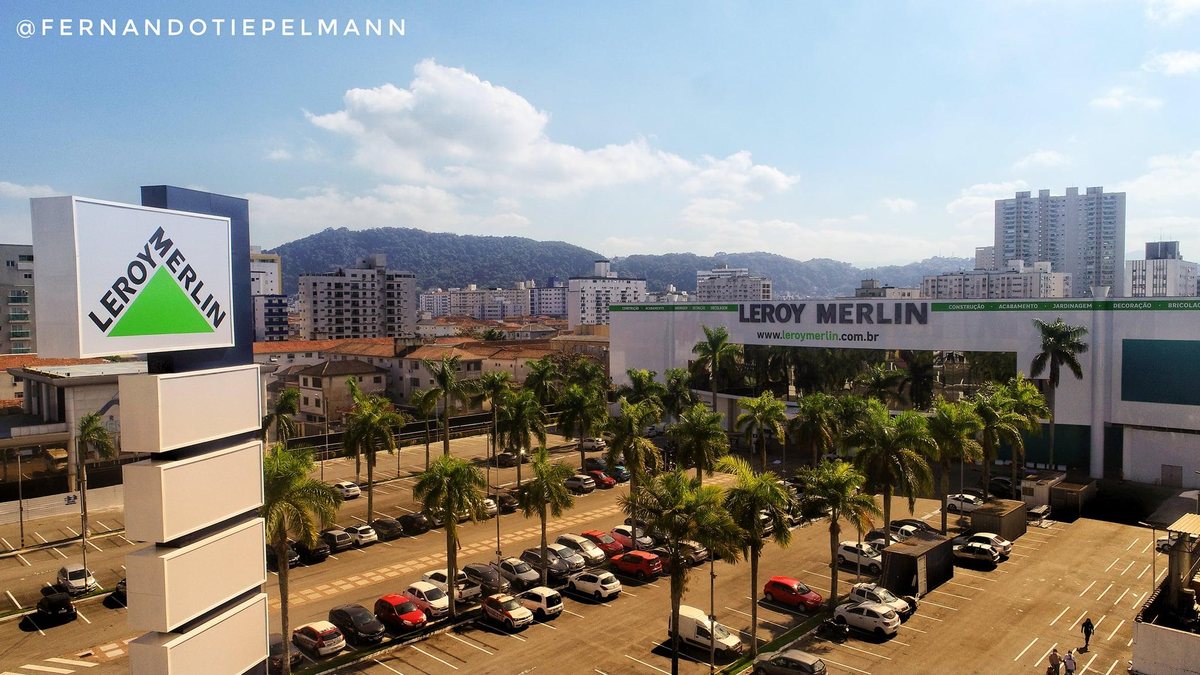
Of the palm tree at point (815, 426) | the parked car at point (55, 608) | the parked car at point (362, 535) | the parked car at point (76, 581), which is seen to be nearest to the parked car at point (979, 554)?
the palm tree at point (815, 426)

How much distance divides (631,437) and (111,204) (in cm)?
2616

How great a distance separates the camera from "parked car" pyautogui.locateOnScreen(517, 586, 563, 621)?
2956cm

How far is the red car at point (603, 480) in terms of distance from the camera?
169 ft

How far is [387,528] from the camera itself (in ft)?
132

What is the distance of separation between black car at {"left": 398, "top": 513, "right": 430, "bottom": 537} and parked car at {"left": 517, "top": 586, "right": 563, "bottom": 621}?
41.0ft

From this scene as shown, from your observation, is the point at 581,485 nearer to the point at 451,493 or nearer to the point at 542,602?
the point at 542,602

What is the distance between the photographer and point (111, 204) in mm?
13500

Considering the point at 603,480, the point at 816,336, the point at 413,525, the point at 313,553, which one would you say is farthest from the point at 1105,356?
the point at 313,553

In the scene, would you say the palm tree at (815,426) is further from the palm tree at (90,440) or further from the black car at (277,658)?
the palm tree at (90,440)

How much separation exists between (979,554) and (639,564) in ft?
51.0

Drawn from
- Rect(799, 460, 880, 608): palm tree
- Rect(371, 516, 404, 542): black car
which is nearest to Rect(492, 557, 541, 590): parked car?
Rect(371, 516, 404, 542): black car

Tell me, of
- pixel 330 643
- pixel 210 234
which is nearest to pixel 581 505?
pixel 330 643

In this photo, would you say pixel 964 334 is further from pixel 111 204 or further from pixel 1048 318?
pixel 111 204

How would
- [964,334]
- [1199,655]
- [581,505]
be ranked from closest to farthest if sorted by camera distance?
[1199,655], [581,505], [964,334]
